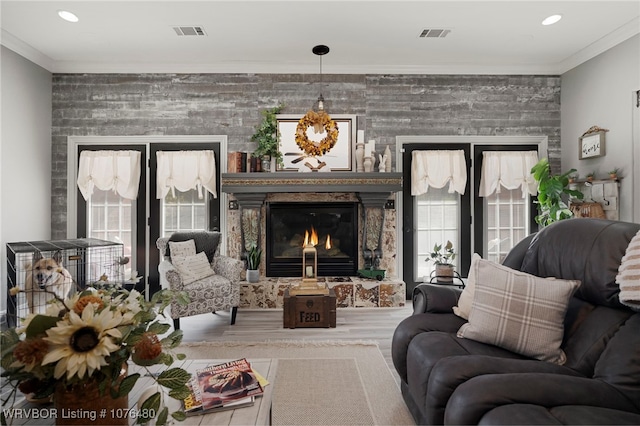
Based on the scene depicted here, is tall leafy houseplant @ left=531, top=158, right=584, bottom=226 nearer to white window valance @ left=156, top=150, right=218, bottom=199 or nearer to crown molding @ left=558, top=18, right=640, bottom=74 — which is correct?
crown molding @ left=558, top=18, right=640, bottom=74

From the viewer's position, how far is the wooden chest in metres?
3.46

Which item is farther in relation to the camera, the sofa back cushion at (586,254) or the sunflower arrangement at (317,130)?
the sunflower arrangement at (317,130)

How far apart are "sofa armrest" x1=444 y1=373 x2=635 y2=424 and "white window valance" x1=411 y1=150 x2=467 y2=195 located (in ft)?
11.0

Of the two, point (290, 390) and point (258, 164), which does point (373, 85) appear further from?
point (290, 390)

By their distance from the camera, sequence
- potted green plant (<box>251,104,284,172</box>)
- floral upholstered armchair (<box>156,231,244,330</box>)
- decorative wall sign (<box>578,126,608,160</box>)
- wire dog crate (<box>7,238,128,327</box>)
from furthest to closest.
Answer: potted green plant (<box>251,104,284,172</box>) → decorative wall sign (<box>578,126,608,160</box>) → floral upholstered armchair (<box>156,231,244,330</box>) → wire dog crate (<box>7,238,128,327</box>)

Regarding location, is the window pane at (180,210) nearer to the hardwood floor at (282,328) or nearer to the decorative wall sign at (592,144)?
the hardwood floor at (282,328)

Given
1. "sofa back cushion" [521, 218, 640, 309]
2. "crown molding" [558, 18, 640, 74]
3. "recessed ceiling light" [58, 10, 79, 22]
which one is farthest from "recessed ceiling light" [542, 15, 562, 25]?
"recessed ceiling light" [58, 10, 79, 22]

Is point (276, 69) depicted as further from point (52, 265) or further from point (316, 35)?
point (52, 265)

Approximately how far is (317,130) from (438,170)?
1.71 m

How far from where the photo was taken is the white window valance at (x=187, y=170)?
4422mm

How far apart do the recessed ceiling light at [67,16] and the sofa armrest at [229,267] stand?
2.71 m

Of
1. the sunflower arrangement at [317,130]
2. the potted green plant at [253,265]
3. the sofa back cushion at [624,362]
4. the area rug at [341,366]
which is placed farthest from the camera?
the potted green plant at [253,265]

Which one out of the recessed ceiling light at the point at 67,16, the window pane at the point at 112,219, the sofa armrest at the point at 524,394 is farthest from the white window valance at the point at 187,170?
the sofa armrest at the point at 524,394

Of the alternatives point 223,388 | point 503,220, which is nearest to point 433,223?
point 503,220
